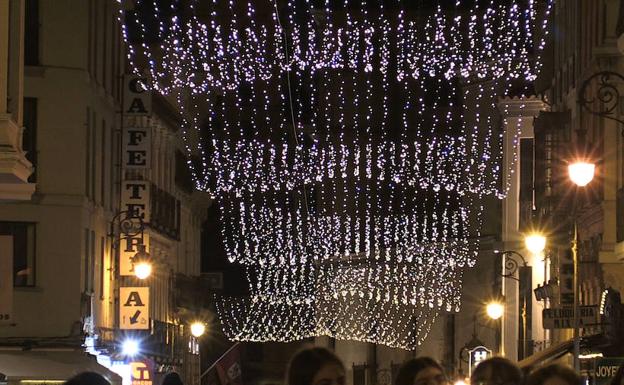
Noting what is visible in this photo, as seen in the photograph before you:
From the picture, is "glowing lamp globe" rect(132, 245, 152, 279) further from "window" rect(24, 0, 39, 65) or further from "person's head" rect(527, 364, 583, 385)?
"person's head" rect(527, 364, 583, 385)

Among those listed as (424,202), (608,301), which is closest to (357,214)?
(424,202)

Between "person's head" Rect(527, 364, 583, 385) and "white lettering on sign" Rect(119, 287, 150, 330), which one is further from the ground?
"white lettering on sign" Rect(119, 287, 150, 330)

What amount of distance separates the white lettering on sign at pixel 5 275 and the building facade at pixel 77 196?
5.95 meters

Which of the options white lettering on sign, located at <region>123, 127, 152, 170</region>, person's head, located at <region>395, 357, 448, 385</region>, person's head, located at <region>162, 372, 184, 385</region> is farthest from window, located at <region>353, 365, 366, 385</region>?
person's head, located at <region>395, 357, 448, 385</region>

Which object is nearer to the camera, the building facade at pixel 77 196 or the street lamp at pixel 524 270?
the street lamp at pixel 524 270

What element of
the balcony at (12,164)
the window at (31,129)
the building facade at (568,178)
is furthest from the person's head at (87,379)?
the window at (31,129)

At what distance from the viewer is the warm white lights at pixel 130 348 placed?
4456cm

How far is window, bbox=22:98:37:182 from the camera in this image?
124 ft

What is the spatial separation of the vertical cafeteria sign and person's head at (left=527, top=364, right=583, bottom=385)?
35397mm

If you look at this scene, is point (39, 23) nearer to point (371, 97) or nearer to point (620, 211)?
point (620, 211)

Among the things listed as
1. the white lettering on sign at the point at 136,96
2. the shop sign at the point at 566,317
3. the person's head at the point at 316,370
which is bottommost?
the person's head at the point at 316,370

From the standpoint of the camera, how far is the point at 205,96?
75562 mm

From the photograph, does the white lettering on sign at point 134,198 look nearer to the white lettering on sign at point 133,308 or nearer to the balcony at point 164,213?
the white lettering on sign at point 133,308

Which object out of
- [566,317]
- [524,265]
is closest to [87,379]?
[566,317]
